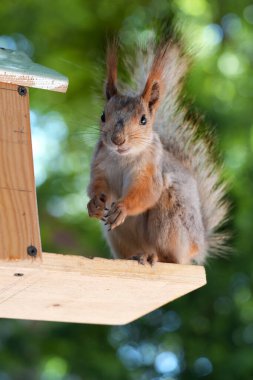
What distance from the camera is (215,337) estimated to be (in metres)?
4.98

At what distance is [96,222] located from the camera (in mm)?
5316

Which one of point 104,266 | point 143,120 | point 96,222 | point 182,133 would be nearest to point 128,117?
point 143,120

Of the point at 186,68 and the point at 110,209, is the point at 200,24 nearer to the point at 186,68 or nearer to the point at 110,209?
the point at 186,68

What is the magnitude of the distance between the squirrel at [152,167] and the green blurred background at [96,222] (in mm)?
1204

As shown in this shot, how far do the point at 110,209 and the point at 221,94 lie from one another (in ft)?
8.42

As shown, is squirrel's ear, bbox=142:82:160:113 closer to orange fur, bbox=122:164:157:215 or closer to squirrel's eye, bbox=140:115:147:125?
squirrel's eye, bbox=140:115:147:125

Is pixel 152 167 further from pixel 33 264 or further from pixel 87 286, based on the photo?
pixel 33 264

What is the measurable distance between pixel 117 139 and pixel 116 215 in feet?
0.77

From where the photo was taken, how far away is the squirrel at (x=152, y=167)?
→ 2920 mm

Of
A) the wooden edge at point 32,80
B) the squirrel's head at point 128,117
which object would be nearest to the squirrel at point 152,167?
the squirrel's head at point 128,117

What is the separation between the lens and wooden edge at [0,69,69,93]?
247 cm

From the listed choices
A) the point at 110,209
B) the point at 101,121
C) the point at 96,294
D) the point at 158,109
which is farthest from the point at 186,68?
the point at 96,294

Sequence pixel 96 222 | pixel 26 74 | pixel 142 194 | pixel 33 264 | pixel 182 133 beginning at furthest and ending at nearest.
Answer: pixel 96 222, pixel 182 133, pixel 142 194, pixel 26 74, pixel 33 264

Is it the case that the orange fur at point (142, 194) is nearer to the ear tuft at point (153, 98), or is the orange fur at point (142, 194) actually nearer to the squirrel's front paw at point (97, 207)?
the squirrel's front paw at point (97, 207)
